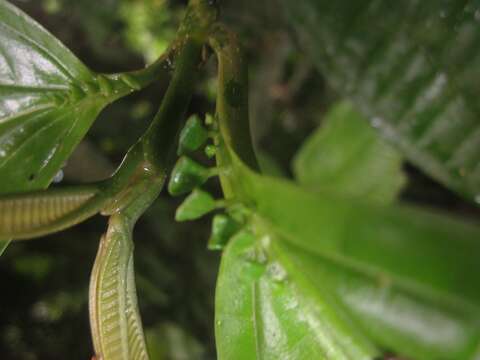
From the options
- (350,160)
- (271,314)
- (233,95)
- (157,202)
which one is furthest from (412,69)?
(157,202)

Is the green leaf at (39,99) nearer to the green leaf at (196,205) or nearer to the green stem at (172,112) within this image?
the green stem at (172,112)

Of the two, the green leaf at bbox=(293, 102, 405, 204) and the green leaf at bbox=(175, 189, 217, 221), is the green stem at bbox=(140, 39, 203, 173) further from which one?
the green leaf at bbox=(293, 102, 405, 204)

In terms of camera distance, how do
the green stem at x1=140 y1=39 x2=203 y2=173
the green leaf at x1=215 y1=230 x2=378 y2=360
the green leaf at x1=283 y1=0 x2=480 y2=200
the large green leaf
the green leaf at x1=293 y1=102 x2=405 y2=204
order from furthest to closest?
the green leaf at x1=293 y1=102 x2=405 y2=204 → the green leaf at x1=283 y1=0 x2=480 y2=200 → the green stem at x1=140 y1=39 x2=203 y2=173 → the green leaf at x1=215 y1=230 x2=378 y2=360 → the large green leaf

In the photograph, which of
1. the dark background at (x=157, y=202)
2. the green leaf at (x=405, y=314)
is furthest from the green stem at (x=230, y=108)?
the dark background at (x=157, y=202)

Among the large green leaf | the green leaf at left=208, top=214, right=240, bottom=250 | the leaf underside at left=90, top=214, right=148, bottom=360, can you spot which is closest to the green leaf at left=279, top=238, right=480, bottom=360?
the large green leaf

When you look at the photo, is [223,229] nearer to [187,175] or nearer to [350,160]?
[187,175]
